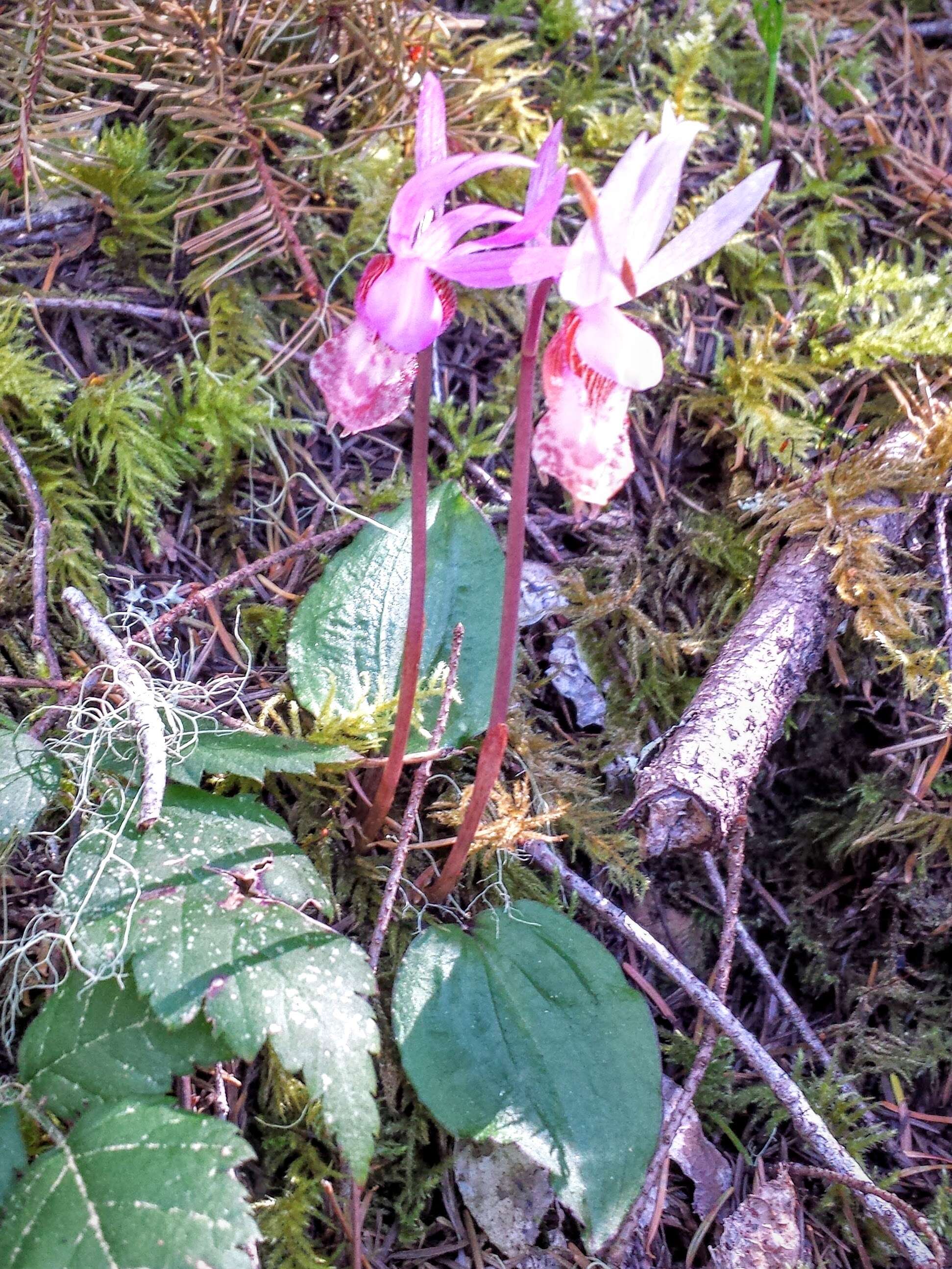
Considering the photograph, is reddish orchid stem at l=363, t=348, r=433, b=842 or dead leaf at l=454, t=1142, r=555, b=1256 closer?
reddish orchid stem at l=363, t=348, r=433, b=842

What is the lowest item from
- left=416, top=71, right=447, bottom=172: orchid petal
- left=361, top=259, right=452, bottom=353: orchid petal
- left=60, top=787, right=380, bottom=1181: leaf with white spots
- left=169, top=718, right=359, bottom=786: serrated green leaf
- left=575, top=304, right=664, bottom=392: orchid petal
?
left=60, top=787, right=380, bottom=1181: leaf with white spots

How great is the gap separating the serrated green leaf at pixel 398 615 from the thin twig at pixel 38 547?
423 mm

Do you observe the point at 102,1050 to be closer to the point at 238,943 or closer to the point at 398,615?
the point at 238,943

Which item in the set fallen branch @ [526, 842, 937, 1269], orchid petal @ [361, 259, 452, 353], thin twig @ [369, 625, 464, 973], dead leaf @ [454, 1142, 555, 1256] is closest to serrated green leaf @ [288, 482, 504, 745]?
thin twig @ [369, 625, 464, 973]

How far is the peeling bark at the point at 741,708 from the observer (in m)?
1.57

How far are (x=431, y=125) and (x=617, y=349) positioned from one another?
0.44m

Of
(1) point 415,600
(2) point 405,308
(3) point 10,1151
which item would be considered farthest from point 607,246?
(3) point 10,1151

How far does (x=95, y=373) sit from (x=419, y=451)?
1.06 m

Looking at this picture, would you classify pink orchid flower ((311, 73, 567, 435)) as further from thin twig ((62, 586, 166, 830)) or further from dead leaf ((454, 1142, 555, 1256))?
dead leaf ((454, 1142, 555, 1256))

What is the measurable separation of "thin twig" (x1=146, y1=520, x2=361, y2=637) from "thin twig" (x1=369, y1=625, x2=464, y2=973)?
42cm

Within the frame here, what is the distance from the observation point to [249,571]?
1.88 m

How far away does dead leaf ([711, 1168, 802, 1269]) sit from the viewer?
1428 mm

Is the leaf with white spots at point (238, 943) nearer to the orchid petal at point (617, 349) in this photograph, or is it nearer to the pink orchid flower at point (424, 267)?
the pink orchid flower at point (424, 267)

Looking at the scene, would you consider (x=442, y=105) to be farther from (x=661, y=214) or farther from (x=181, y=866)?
(x=181, y=866)
